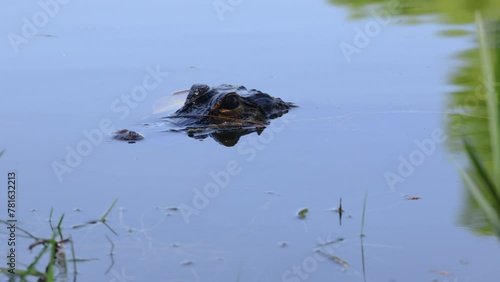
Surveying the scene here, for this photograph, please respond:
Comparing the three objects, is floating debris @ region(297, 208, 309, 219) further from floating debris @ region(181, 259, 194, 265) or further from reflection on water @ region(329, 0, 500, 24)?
reflection on water @ region(329, 0, 500, 24)

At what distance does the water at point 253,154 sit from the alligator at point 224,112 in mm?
145

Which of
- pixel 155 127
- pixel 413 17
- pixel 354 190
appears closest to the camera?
pixel 354 190

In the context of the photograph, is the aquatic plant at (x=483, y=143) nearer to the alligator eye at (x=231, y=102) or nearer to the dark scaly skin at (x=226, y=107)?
the dark scaly skin at (x=226, y=107)

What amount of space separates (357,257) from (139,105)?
313 cm


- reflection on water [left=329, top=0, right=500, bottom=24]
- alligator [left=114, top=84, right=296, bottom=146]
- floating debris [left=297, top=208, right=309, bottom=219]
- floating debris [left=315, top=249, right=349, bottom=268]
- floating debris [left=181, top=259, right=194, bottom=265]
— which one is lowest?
floating debris [left=181, top=259, right=194, bottom=265]

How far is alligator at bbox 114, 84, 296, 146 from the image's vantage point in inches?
242

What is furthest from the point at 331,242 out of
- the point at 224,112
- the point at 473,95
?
the point at 473,95

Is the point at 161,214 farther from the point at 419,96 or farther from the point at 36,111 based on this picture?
the point at 419,96

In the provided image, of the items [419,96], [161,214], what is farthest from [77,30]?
[161,214]

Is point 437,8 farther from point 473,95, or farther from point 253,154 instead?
point 253,154

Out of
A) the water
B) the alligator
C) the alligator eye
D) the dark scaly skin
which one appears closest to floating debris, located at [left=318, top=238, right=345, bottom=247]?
the water

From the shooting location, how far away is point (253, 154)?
5535 millimetres

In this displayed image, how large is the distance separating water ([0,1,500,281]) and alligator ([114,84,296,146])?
0.14 meters

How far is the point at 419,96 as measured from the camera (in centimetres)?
672
